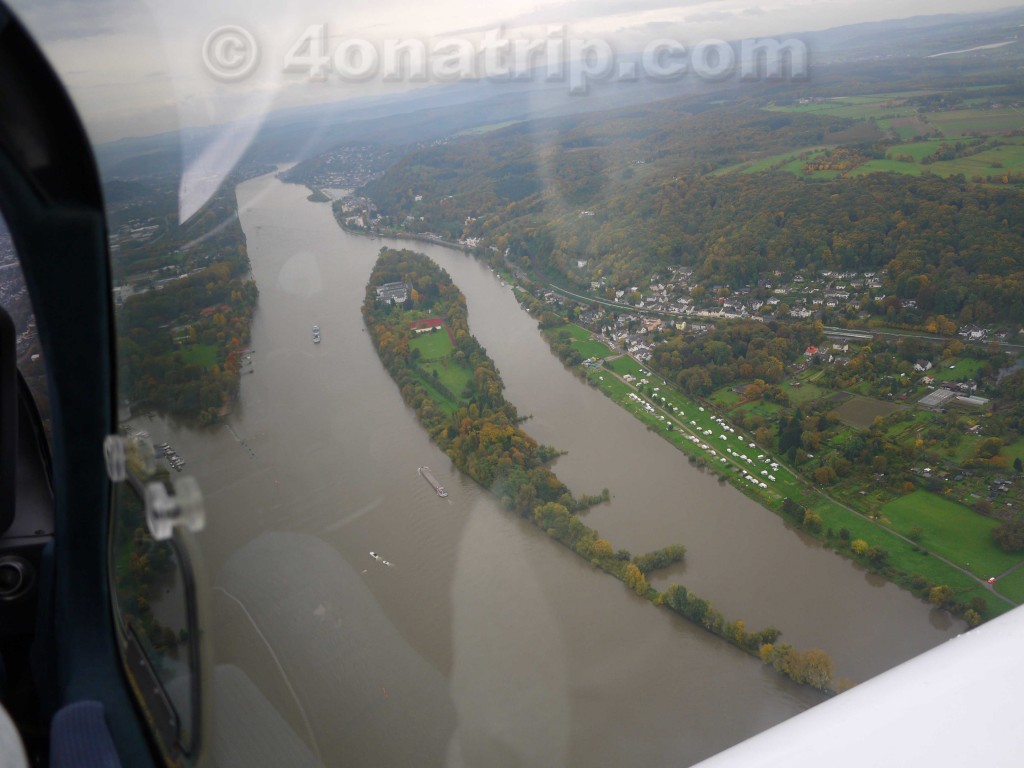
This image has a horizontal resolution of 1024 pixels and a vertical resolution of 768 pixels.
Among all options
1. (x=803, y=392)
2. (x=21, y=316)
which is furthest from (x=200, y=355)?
(x=803, y=392)

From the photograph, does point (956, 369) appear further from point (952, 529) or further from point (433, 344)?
point (433, 344)

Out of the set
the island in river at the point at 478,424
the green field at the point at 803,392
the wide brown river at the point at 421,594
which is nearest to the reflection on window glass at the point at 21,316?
the wide brown river at the point at 421,594

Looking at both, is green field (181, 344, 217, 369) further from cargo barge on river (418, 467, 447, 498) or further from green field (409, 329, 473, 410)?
green field (409, 329, 473, 410)

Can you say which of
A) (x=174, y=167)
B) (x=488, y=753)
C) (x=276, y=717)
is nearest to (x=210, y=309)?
(x=174, y=167)

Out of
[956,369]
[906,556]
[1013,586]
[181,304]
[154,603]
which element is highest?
[181,304]

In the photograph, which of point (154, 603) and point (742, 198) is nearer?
point (154, 603)

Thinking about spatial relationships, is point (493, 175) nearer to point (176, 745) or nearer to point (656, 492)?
point (656, 492)
